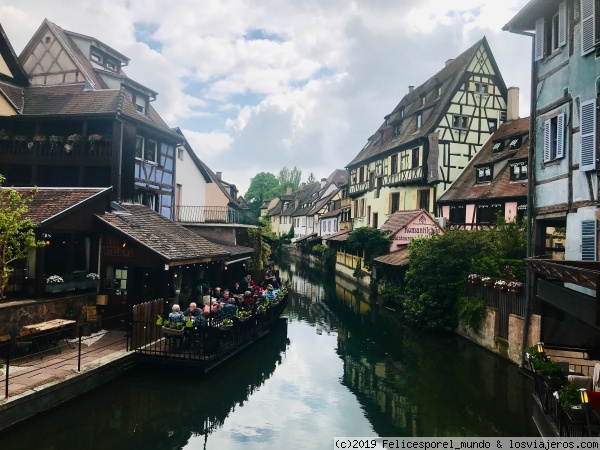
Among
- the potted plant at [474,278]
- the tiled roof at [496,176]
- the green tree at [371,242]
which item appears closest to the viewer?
the potted plant at [474,278]

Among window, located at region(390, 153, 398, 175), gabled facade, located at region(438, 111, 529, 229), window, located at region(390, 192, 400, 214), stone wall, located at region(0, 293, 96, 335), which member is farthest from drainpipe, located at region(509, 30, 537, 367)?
window, located at region(390, 192, 400, 214)

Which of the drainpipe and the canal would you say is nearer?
the canal

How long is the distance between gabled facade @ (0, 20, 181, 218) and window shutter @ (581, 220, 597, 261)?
1708 cm

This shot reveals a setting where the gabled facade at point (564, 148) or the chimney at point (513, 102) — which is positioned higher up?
the chimney at point (513, 102)

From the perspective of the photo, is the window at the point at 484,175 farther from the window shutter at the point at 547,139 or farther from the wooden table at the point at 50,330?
the wooden table at the point at 50,330

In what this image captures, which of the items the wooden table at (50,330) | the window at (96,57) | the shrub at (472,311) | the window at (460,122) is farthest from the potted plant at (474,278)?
the window at (96,57)

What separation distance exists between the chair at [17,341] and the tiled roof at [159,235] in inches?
188

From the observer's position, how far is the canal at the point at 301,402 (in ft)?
33.4

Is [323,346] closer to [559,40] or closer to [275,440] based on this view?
[275,440]

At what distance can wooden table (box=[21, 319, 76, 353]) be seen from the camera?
1239cm

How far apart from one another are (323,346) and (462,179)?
17.1 metres

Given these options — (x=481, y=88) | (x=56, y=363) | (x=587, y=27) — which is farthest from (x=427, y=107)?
(x=56, y=363)

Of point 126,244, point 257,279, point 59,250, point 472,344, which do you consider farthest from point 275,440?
point 257,279

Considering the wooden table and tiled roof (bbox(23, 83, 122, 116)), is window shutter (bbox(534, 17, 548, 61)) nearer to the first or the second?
tiled roof (bbox(23, 83, 122, 116))
